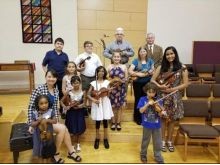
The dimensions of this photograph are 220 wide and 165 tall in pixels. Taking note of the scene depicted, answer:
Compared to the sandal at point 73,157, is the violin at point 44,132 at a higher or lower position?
higher

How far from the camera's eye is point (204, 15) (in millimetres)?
6996

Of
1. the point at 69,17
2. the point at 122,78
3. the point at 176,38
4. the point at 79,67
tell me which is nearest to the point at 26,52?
the point at 69,17

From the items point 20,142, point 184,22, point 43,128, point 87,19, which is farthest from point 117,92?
point 184,22

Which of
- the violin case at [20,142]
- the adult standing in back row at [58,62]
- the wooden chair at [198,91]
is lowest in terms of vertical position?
the violin case at [20,142]

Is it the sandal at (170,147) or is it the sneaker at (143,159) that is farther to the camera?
the sandal at (170,147)

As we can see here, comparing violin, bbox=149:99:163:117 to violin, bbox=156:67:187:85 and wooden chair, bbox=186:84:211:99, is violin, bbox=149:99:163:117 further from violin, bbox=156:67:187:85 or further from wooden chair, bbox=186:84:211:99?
wooden chair, bbox=186:84:211:99

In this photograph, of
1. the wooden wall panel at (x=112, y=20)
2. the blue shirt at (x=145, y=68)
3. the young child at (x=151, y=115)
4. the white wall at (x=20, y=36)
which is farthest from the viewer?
the wooden wall panel at (x=112, y=20)

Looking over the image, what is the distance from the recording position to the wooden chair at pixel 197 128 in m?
3.54

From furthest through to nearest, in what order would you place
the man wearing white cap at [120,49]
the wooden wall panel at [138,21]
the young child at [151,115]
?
1. the wooden wall panel at [138,21]
2. the man wearing white cap at [120,49]
3. the young child at [151,115]

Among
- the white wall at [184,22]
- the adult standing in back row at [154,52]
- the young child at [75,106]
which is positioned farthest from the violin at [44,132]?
the white wall at [184,22]

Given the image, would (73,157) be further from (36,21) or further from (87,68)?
(36,21)

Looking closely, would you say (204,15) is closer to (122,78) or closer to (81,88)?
(122,78)

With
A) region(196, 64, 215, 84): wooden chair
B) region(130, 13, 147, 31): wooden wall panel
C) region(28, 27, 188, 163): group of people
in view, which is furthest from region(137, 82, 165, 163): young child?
region(130, 13, 147, 31): wooden wall panel

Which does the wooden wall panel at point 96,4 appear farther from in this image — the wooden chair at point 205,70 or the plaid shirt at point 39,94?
the plaid shirt at point 39,94
